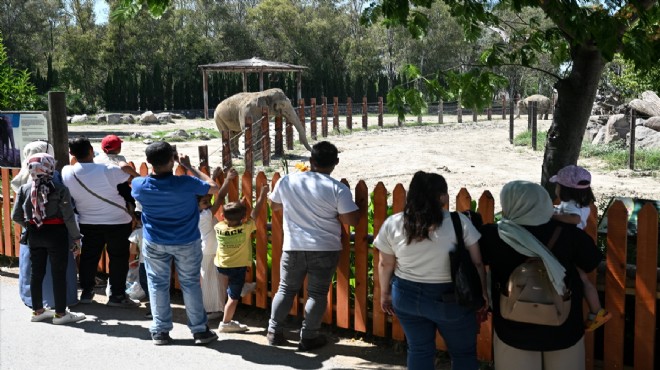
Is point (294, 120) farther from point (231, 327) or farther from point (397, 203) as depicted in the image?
point (397, 203)

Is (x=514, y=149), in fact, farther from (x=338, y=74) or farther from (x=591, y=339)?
(x=338, y=74)

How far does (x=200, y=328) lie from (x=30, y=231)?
1563mm

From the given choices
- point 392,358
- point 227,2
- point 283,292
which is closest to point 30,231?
point 283,292

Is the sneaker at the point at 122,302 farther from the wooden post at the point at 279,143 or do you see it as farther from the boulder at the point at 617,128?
the boulder at the point at 617,128

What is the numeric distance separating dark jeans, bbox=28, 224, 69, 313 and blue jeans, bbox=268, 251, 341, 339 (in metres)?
1.78

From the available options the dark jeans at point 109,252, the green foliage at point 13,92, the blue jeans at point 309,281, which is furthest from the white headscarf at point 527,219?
the green foliage at point 13,92

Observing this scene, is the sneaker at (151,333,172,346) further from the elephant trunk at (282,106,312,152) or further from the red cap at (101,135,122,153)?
the elephant trunk at (282,106,312,152)

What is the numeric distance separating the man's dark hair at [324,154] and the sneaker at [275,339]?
129 centimetres

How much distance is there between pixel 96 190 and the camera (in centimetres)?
637

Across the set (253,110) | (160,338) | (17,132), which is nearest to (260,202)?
(160,338)

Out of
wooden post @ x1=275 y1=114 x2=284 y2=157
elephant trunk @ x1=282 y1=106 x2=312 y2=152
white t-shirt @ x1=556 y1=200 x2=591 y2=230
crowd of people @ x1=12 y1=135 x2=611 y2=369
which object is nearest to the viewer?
crowd of people @ x1=12 y1=135 x2=611 y2=369

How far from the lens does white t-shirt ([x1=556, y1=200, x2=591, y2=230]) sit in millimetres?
4370

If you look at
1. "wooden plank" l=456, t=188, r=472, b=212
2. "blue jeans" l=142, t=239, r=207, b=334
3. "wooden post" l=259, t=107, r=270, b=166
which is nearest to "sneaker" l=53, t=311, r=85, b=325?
"blue jeans" l=142, t=239, r=207, b=334

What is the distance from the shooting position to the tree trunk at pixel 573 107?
5.93 m
